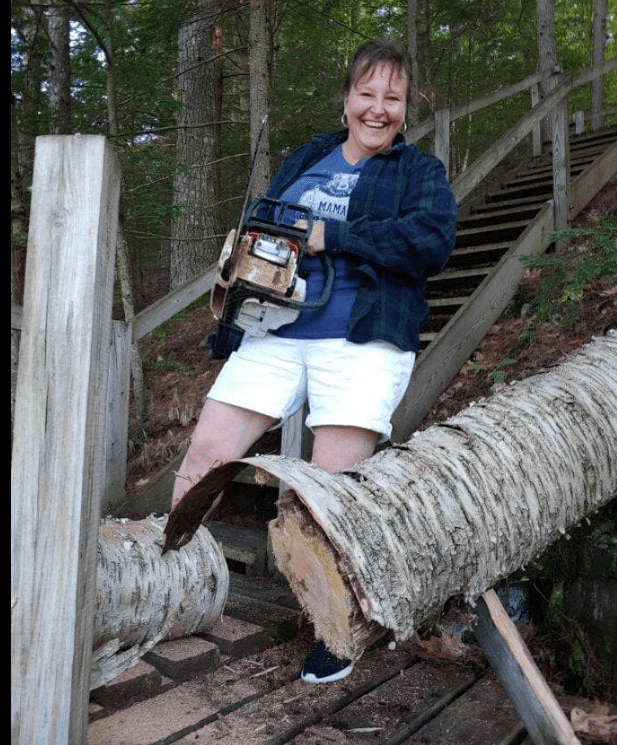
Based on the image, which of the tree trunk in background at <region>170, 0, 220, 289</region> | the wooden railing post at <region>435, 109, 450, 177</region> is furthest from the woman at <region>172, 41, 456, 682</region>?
the tree trunk in background at <region>170, 0, 220, 289</region>

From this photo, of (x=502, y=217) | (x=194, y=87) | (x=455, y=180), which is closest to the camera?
(x=455, y=180)

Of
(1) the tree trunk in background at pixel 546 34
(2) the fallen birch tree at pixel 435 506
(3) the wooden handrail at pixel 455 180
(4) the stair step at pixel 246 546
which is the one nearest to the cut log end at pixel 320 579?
(2) the fallen birch tree at pixel 435 506

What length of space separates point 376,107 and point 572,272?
3.13 m

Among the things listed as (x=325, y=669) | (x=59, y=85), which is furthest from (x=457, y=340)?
(x=59, y=85)

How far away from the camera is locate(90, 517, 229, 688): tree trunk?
2572 mm

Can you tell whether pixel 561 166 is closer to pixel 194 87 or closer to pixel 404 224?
pixel 404 224

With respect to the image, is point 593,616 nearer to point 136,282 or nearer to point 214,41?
point 214,41

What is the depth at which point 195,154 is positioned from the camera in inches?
366

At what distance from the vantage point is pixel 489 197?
28.9ft

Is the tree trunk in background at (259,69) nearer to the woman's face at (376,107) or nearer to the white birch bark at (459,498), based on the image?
the woman's face at (376,107)

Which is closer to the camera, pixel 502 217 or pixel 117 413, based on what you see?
pixel 117 413

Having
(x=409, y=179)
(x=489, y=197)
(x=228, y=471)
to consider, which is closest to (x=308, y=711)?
(x=228, y=471)

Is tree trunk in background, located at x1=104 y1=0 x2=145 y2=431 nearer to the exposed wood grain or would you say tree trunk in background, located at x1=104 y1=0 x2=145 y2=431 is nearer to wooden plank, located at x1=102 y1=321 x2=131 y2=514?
wooden plank, located at x1=102 y1=321 x2=131 y2=514

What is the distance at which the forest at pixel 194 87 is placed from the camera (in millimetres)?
6766
